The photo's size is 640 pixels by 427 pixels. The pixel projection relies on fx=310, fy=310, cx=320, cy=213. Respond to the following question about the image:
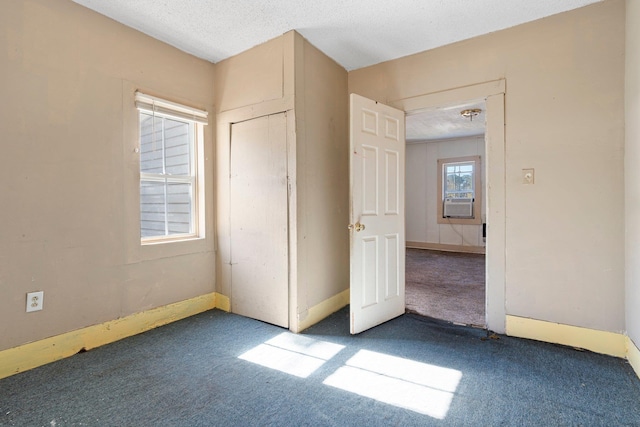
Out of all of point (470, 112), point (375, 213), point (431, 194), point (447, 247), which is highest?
point (470, 112)

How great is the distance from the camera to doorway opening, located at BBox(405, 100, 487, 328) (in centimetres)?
522

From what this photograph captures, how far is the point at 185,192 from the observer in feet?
10.4

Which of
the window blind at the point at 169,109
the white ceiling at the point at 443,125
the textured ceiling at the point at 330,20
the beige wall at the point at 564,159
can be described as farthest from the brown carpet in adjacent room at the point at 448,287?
the window blind at the point at 169,109

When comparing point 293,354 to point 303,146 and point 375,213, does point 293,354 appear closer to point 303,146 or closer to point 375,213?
point 375,213

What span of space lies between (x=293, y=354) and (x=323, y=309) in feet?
2.58

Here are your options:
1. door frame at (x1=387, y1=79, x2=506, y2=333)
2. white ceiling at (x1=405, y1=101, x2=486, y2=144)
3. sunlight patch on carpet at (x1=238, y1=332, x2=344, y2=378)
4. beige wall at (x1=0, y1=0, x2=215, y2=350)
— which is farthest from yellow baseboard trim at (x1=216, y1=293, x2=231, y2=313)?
white ceiling at (x1=405, y1=101, x2=486, y2=144)

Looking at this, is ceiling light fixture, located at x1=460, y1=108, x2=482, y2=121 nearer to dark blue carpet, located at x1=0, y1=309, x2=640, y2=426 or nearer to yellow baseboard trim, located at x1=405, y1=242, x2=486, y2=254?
yellow baseboard trim, located at x1=405, y1=242, x2=486, y2=254

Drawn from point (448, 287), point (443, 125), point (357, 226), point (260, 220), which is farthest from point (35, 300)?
point (443, 125)

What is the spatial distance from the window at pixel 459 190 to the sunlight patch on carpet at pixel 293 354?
18.0ft

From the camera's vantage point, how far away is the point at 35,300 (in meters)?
2.11

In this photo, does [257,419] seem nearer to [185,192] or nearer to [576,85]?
[185,192]

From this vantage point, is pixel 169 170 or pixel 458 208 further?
pixel 458 208

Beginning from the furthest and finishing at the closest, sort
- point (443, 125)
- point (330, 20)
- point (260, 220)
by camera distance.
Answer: point (443, 125)
point (260, 220)
point (330, 20)

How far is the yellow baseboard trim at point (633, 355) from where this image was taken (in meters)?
1.98
